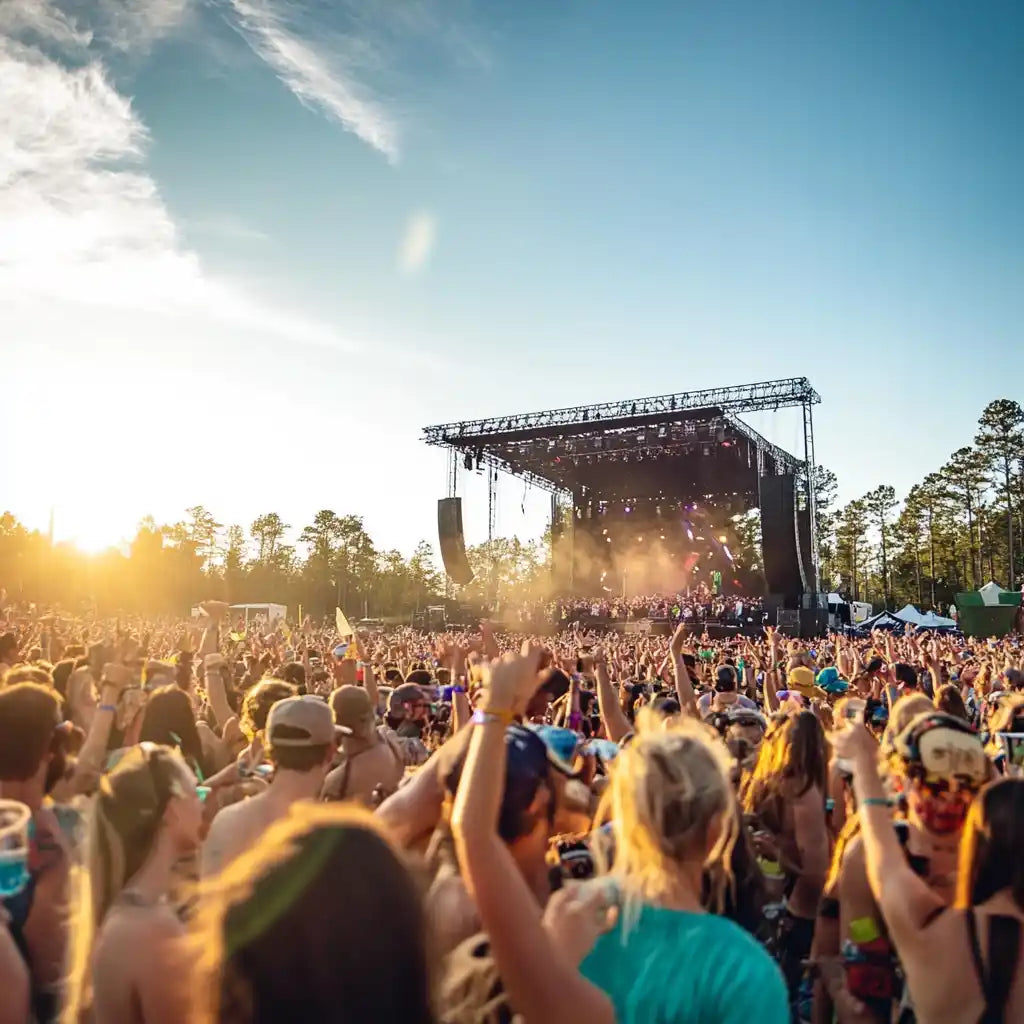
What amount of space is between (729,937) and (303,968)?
2.73 ft

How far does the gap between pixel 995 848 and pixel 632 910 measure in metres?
0.89

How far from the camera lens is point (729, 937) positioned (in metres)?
1.50

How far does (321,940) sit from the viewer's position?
3.44ft

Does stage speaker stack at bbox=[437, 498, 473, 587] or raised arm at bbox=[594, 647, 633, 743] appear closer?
raised arm at bbox=[594, 647, 633, 743]

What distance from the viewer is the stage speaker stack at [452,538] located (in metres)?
30.3

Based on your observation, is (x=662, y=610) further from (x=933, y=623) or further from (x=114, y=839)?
(x=114, y=839)

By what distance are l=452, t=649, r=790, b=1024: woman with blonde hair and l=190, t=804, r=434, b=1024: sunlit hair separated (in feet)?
0.95

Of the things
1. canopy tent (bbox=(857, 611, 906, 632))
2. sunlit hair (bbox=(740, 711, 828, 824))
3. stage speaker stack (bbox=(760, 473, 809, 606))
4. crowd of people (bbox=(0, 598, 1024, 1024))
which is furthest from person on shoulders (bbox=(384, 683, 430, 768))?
canopy tent (bbox=(857, 611, 906, 632))

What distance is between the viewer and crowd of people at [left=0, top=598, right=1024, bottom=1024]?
42.9 inches

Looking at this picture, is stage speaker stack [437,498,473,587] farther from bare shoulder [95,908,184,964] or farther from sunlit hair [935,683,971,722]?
bare shoulder [95,908,184,964]

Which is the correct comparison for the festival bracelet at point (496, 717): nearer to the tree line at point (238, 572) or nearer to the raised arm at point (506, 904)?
the raised arm at point (506, 904)

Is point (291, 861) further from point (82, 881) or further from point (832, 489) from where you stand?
point (832, 489)

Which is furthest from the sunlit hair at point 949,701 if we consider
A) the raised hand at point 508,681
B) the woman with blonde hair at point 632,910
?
the raised hand at point 508,681

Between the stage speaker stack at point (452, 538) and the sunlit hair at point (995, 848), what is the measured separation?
93.3ft
